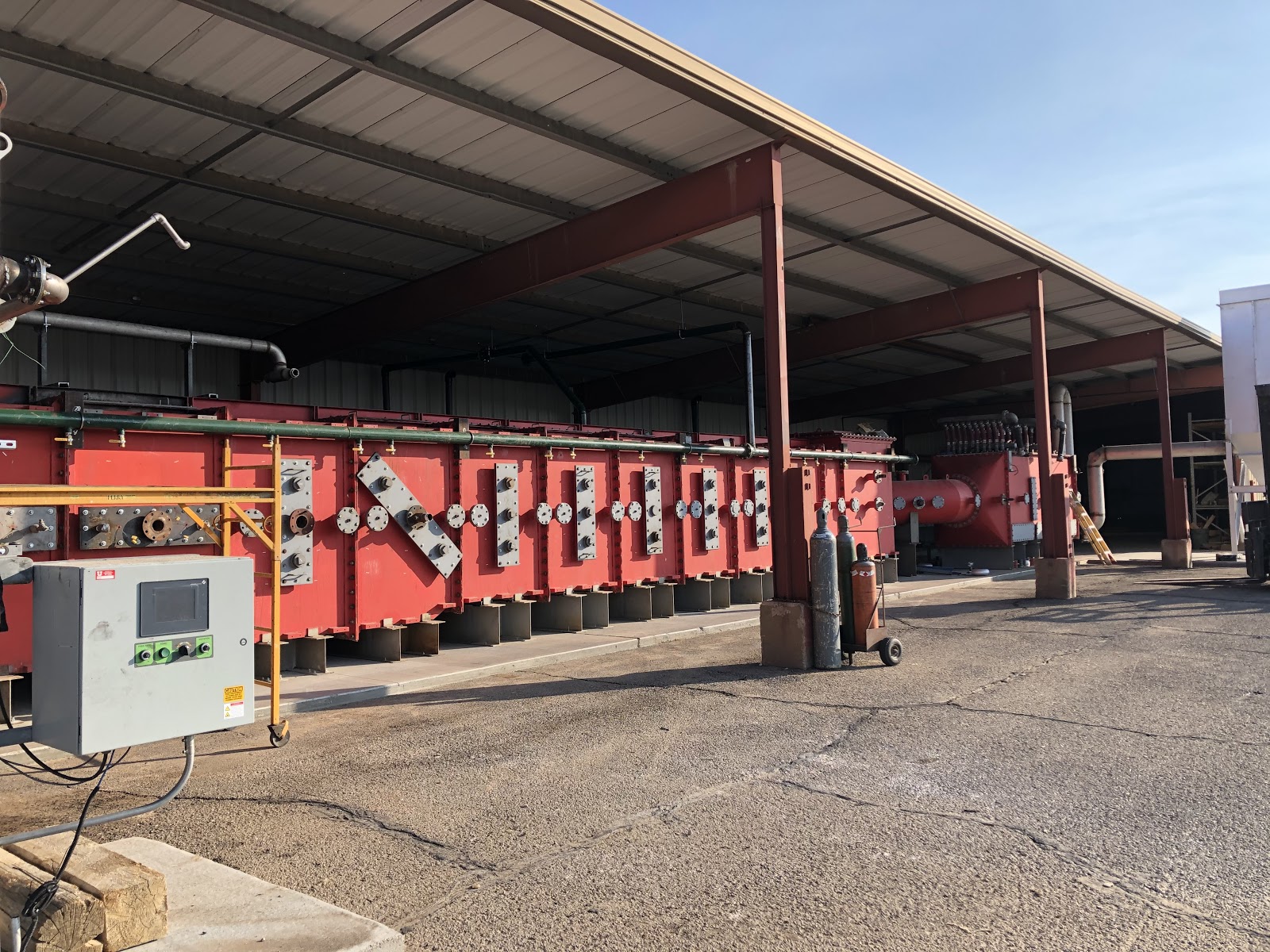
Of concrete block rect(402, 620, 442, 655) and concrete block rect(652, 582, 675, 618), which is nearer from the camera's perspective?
concrete block rect(402, 620, 442, 655)

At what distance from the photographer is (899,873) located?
419 centimetres

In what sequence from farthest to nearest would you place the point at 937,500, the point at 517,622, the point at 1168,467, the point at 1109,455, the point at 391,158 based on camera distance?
1. the point at 1109,455
2. the point at 1168,467
3. the point at 937,500
4. the point at 517,622
5. the point at 391,158

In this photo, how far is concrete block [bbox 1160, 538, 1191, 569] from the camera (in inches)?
843

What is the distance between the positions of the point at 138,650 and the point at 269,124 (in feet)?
24.8

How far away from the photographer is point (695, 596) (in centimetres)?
1454

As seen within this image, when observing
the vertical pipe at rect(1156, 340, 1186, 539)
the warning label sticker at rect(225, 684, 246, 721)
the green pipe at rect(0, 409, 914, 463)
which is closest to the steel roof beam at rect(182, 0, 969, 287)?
Answer: the green pipe at rect(0, 409, 914, 463)

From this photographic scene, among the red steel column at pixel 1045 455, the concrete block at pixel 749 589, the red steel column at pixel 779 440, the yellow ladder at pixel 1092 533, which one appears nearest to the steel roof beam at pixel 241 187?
the red steel column at pixel 779 440

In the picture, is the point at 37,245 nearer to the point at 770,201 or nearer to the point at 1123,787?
the point at 770,201

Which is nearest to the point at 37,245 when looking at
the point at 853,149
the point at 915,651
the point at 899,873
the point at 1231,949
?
the point at 853,149

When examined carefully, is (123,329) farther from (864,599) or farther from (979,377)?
(979,377)

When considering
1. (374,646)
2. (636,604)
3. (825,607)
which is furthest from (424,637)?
(825,607)

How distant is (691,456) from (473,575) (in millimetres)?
4367

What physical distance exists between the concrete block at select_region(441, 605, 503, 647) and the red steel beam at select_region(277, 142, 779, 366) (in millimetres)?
4384

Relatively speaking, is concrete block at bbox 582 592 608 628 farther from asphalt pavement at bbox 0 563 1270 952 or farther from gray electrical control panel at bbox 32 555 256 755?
gray electrical control panel at bbox 32 555 256 755
